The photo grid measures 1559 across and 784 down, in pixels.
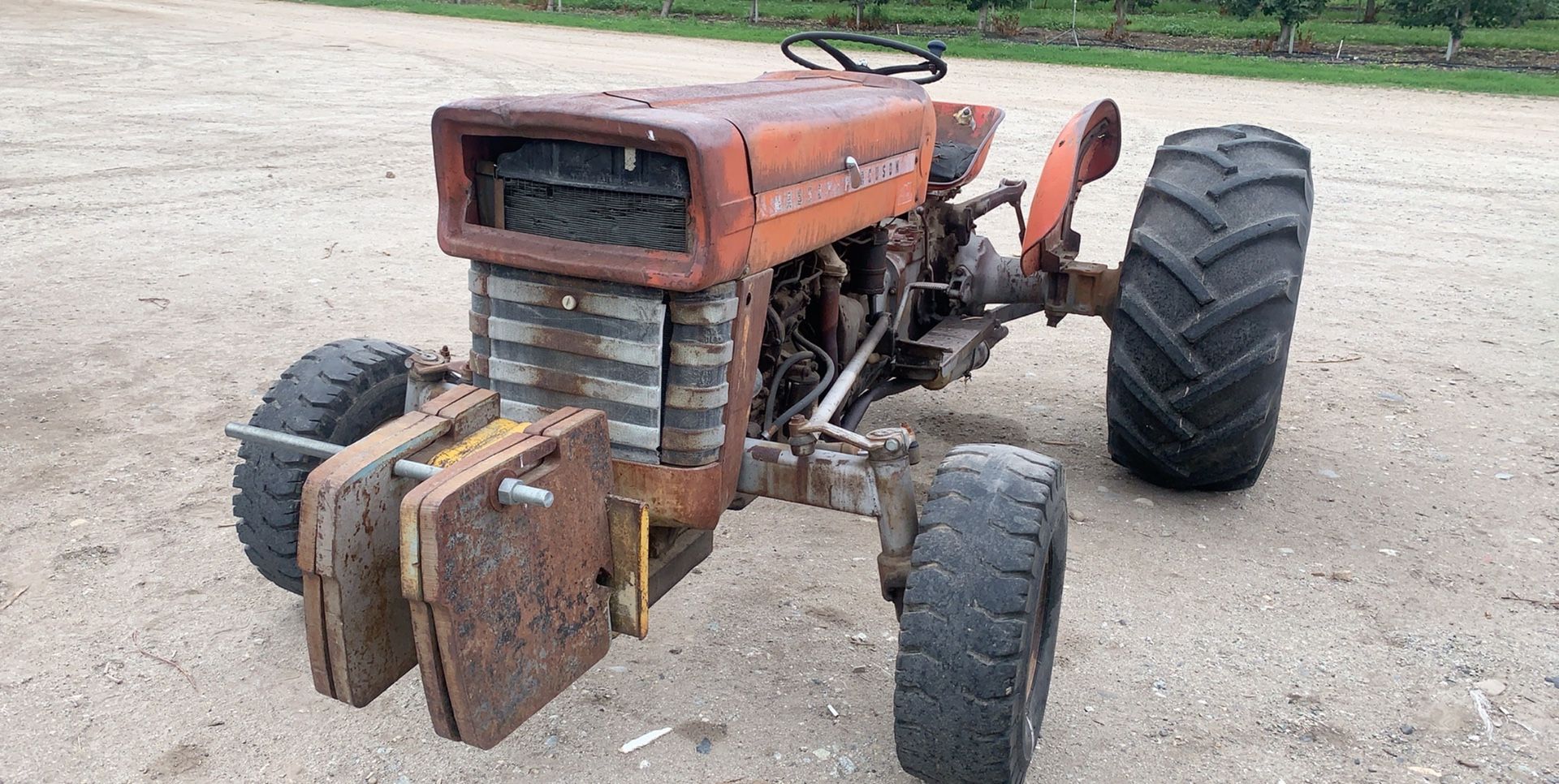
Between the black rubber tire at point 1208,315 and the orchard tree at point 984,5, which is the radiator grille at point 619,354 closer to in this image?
the black rubber tire at point 1208,315

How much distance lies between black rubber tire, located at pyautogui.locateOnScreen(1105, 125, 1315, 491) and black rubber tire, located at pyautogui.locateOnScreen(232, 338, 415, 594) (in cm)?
246

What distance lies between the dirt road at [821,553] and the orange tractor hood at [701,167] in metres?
1.25

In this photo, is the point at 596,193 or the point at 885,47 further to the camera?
the point at 885,47

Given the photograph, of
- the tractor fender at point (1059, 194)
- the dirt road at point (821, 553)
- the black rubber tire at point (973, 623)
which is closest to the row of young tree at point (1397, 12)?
the dirt road at point (821, 553)

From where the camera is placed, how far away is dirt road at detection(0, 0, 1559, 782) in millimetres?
3248

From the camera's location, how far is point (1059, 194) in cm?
463

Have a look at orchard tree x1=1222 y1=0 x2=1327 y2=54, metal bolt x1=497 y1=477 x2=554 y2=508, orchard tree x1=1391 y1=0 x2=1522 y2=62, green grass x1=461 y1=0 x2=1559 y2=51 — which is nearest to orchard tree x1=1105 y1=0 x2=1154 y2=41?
green grass x1=461 y1=0 x2=1559 y2=51

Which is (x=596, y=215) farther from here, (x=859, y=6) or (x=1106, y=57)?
(x=859, y=6)

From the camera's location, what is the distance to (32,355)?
19.6 ft

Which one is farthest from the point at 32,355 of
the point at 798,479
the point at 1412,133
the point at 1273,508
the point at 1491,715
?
the point at 1412,133

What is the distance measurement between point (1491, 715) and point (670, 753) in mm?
2240

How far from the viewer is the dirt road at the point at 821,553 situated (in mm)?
3248

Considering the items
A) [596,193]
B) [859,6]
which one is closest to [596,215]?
[596,193]

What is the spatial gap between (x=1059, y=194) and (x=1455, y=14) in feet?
91.0
